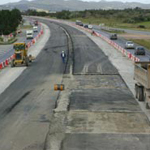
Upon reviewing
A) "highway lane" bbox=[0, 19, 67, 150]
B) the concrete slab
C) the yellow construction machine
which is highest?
the yellow construction machine

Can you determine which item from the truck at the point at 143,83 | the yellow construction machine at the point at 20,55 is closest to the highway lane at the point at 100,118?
the truck at the point at 143,83

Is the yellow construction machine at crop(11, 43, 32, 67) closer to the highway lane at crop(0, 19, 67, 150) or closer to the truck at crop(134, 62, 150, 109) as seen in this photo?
the highway lane at crop(0, 19, 67, 150)

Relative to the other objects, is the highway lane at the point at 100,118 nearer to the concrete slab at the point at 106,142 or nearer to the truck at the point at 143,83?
the concrete slab at the point at 106,142

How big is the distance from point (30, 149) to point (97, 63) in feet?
93.5

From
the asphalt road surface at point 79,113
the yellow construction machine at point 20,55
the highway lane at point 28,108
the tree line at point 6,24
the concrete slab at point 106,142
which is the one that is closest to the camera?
the concrete slab at point 106,142

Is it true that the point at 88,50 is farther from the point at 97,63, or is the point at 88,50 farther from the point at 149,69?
the point at 149,69

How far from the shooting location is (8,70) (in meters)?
41.6

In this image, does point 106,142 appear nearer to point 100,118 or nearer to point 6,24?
point 100,118

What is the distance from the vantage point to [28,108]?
79.0ft

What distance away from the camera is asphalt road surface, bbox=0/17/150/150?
1753 centimetres

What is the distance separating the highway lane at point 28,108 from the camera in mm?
18016

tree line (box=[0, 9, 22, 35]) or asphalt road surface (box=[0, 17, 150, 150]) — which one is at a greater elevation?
tree line (box=[0, 9, 22, 35])

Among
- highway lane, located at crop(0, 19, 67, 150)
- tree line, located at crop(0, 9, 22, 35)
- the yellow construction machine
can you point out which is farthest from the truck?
tree line, located at crop(0, 9, 22, 35)

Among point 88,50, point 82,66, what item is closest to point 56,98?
point 82,66
